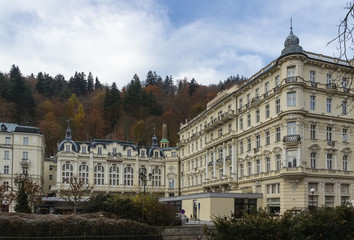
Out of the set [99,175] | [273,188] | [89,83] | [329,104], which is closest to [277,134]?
[273,188]

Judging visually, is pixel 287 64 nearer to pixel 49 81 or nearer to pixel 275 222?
pixel 275 222

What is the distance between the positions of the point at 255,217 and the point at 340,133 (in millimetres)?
34986

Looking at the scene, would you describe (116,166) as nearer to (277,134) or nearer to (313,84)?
(277,134)

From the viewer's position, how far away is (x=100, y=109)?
10944 cm

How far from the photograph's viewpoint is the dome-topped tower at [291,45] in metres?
43.9

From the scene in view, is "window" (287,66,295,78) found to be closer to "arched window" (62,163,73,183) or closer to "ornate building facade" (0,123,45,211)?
"arched window" (62,163,73,183)

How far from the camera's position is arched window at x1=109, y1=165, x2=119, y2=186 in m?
77.1

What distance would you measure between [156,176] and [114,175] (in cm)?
927

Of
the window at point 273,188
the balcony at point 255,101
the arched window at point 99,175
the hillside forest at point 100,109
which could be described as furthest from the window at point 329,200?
the hillside forest at point 100,109

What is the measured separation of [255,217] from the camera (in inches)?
517

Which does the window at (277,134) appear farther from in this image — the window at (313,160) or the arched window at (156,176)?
the arched window at (156,176)

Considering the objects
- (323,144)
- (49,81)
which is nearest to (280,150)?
(323,144)

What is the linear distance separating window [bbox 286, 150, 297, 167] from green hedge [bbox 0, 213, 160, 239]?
22.7 m

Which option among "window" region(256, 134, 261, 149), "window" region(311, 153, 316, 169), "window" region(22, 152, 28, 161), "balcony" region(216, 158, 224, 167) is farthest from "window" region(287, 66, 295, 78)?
"window" region(22, 152, 28, 161)
